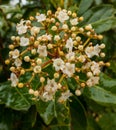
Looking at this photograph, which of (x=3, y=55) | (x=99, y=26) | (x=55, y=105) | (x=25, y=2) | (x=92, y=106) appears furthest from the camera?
(x=25, y=2)

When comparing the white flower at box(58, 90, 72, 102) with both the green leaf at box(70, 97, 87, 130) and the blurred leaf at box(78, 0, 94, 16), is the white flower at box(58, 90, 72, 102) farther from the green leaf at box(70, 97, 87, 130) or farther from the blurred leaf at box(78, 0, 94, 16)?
the blurred leaf at box(78, 0, 94, 16)

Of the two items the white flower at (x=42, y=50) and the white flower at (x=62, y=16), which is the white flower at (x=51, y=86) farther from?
the white flower at (x=62, y=16)

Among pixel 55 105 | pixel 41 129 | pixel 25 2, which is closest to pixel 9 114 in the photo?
pixel 41 129

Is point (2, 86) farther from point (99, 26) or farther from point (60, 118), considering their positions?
point (99, 26)

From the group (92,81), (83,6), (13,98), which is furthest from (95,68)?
(83,6)

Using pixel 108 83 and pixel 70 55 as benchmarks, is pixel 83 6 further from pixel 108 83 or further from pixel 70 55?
pixel 70 55

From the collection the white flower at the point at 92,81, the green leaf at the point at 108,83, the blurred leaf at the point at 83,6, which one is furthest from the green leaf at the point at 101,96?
the blurred leaf at the point at 83,6
